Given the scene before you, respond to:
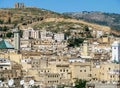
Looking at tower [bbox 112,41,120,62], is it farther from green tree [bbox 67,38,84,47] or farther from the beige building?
green tree [bbox 67,38,84,47]

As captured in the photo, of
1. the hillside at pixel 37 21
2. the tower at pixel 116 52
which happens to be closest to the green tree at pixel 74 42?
the hillside at pixel 37 21

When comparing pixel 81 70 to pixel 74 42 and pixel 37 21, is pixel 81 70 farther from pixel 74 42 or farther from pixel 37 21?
pixel 37 21

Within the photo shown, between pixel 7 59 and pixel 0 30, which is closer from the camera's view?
pixel 7 59

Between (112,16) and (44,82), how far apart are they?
51994 mm

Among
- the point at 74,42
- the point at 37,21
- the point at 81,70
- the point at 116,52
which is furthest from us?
the point at 37,21

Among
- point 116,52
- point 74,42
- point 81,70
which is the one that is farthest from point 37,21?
point 81,70

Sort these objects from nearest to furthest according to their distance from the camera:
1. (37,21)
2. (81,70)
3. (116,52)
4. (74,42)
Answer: (81,70) < (116,52) < (74,42) < (37,21)

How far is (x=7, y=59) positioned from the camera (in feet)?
62.0

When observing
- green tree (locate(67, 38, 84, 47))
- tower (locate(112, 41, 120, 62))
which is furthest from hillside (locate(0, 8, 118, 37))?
tower (locate(112, 41, 120, 62))

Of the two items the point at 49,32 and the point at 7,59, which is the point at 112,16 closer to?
the point at 49,32

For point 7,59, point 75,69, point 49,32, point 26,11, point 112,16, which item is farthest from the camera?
point 112,16

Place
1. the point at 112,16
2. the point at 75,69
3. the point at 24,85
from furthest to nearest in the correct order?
the point at 112,16
the point at 75,69
the point at 24,85

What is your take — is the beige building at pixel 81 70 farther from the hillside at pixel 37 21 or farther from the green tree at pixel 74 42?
the hillside at pixel 37 21

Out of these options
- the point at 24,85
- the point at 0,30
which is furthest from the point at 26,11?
the point at 24,85
